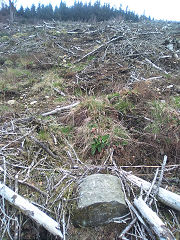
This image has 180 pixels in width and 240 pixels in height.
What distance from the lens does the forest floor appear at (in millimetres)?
2113

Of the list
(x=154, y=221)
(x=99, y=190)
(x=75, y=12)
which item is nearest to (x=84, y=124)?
(x=99, y=190)

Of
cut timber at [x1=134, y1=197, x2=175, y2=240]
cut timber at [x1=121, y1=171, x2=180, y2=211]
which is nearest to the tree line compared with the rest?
cut timber at [x1=121, y1=171, x2=180, y2=211]

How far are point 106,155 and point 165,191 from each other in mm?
916

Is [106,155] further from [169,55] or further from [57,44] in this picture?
[57,44]

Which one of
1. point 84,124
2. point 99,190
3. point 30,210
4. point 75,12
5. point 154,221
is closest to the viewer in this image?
point 154,221

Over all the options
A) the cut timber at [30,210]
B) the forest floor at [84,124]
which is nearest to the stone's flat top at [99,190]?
the forest floor at [84,124]

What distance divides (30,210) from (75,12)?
30104 mm

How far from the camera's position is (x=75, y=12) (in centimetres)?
2692

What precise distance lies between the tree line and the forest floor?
2176 cm

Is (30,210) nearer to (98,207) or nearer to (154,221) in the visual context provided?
(98,207)

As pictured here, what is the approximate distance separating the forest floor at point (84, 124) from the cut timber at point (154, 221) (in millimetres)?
222

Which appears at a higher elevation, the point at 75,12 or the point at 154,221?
the point at 75,12

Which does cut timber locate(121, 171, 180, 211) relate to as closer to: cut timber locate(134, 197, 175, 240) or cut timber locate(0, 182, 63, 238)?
cut timber locate(134, 197, 175, 240)

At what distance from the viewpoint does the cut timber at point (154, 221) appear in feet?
5.04
